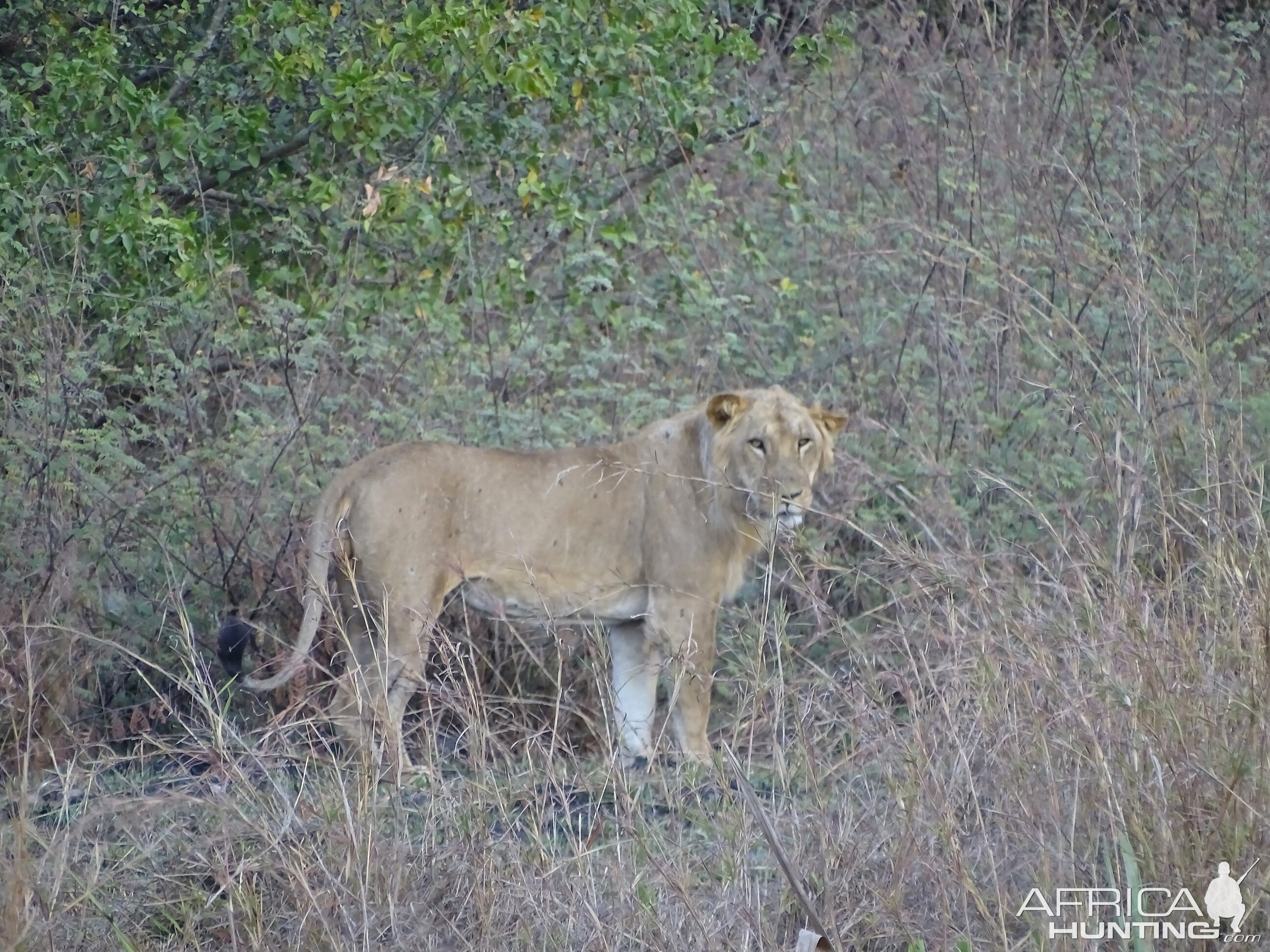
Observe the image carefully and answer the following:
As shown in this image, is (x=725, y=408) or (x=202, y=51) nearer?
(x=725, y=408)

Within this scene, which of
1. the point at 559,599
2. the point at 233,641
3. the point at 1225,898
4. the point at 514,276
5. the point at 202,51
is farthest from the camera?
the point at 514,276

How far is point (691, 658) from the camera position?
560cm

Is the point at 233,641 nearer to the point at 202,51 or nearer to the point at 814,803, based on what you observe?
the point at 814,803

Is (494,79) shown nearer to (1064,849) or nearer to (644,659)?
(644,659)

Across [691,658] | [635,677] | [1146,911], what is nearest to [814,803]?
[1146,911]

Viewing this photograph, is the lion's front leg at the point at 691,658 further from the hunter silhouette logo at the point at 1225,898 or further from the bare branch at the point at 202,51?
the bare branch at the point at 202,51

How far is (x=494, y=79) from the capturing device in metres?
6.21

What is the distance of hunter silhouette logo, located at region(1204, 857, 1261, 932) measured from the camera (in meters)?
3.21

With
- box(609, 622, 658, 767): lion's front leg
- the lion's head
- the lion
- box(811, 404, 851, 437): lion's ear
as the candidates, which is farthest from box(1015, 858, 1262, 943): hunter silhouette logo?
box(811, 404, 851, 437): lion's ear

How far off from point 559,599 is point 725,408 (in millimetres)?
889

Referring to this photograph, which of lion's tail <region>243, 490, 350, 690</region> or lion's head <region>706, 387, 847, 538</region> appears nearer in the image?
lion's tail <region>243, 490, 350, 690</region>

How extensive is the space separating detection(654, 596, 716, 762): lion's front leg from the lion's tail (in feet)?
3.65

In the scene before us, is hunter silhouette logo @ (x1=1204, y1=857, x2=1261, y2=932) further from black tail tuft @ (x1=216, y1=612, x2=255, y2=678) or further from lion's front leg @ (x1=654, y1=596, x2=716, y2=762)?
black tail tuft @ (x1=216, y1=612, x2=255, y2=678)

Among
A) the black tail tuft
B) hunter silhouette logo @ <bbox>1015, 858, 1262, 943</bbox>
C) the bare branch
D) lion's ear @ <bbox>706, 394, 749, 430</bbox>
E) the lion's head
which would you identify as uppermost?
the bare branch
